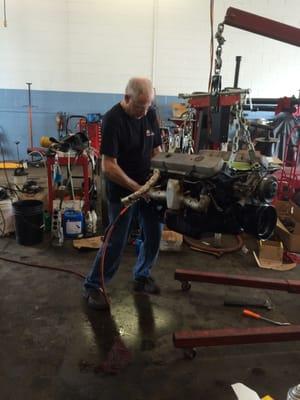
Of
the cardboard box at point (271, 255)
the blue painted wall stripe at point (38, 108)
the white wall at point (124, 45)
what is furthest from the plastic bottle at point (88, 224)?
the white wall at point (124, 45)

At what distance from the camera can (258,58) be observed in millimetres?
5992

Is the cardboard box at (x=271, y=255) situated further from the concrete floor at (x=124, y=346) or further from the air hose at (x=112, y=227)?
the air hose at (x=112, y=227)

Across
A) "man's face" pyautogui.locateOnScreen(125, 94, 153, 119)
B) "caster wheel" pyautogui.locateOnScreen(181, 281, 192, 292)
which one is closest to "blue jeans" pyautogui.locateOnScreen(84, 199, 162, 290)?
"caster wheel" pyautogui.locateOnScreen(181, 281, 192, 292)

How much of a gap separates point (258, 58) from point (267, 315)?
5.34m

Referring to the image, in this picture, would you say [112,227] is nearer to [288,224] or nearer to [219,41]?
[219,41]

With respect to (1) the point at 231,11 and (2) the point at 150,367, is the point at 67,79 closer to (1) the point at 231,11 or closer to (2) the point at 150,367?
(1) the point at 231,11

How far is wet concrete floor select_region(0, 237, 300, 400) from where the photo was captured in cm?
144

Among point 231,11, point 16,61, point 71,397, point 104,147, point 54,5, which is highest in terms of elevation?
point 54,5

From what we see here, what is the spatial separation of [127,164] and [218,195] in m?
0.72

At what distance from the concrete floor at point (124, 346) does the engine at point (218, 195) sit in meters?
0.66

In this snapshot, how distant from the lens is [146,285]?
2211 mm

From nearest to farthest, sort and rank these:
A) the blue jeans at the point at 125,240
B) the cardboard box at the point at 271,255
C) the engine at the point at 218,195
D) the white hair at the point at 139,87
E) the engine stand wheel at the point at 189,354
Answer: the engine at the point at 218,195 → the engine stand wheel at the point at 189,354 → the white hair at the point at 139,87 → the blue jeans at the point at 125,240 → the cardboard box at the point at 271,255

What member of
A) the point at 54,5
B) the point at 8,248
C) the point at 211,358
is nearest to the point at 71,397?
the point at 211,358

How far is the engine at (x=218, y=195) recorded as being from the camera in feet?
4.41
